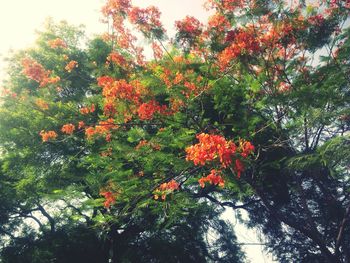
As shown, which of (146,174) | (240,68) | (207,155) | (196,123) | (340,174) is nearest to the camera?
(207,155)

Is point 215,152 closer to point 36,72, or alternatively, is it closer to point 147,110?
point 147,110

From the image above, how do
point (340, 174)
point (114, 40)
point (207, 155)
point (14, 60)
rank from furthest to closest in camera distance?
point (14, 60) < point (340, 174) < point (114, 40) < point (207, 155)

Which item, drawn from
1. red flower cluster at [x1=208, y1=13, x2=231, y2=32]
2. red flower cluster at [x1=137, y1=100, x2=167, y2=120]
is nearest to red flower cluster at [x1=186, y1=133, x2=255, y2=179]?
red flower cluster at [x1=137, y1=100, x2=167, y2=120]

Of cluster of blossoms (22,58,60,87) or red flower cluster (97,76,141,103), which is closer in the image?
red flower cluster (97,76,141,103)

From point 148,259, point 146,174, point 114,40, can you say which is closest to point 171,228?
point 148,259

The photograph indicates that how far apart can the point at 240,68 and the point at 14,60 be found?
1019 centimetres

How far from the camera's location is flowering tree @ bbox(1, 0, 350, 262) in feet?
22.6

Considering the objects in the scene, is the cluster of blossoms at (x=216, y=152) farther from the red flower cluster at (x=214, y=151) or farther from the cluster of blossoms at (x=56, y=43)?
the cluster of blossoms at (x=56, y=43)

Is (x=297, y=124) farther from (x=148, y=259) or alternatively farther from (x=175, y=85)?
(x=148, y=259)

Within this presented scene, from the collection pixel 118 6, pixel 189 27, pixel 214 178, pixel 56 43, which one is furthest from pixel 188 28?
pixel 56 43

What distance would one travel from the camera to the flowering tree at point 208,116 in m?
6.88

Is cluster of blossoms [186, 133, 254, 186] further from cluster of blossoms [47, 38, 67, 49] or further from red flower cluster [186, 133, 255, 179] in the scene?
cluster of blossoms [47, 38, 67, 49]

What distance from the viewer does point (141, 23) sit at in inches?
326

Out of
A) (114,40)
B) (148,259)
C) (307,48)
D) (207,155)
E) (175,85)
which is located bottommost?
(207,155)
